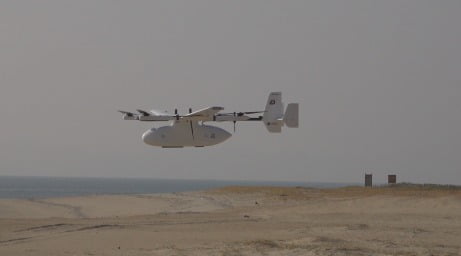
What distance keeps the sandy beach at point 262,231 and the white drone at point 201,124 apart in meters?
3.18

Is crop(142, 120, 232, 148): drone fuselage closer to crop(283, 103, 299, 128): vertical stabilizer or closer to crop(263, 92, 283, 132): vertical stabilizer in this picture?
crop(263, 92, 283, 132): vertical stabilizer

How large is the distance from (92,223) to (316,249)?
11.1 meters

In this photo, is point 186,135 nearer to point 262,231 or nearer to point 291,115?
point 291,115

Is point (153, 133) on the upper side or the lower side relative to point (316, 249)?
upper

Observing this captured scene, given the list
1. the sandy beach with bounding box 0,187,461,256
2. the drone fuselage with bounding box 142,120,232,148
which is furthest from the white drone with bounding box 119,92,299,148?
the sandy beach with bounding box 0,187,461,256

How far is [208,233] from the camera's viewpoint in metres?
23.8

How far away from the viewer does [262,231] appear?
2428cm

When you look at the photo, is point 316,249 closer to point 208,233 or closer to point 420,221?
point 208,233

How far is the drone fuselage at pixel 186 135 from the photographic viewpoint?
36.5 metres

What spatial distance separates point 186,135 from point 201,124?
0.86m

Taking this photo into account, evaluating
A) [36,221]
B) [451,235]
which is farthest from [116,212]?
[451,235]

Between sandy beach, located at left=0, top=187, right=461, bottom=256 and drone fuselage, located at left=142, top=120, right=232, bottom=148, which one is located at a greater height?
drone fuselage, located at left=142, top=120, right=232, bottom=148

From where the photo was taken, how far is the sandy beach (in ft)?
65.7

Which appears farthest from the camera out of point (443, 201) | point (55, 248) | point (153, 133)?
point (153, 133)
